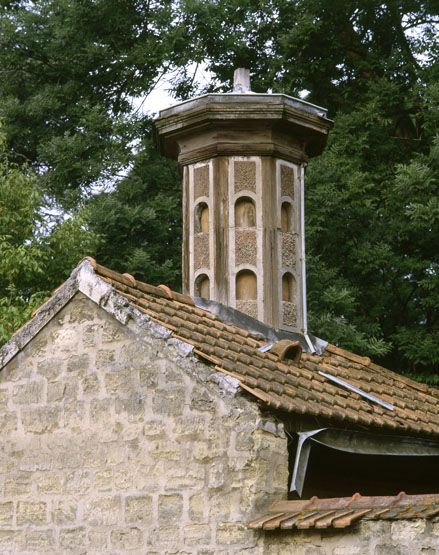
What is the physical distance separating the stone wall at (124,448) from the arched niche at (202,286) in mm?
2651

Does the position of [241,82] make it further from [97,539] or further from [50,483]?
[97,539]

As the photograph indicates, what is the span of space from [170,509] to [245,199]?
4.08 metres

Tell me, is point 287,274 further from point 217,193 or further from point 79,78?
point 79,78

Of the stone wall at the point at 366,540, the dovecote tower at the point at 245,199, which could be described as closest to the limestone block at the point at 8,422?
the stone wall at the point at 366,540

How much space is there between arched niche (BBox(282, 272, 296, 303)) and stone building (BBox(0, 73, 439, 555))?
91cm

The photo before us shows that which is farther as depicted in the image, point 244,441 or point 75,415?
point 75,415

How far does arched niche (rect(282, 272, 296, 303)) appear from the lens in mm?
10164

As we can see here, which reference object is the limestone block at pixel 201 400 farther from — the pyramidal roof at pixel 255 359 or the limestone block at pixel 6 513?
the limestone block at pixel 6 513

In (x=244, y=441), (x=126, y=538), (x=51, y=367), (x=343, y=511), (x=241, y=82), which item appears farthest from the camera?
(x=241, y=82)

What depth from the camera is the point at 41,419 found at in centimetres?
759

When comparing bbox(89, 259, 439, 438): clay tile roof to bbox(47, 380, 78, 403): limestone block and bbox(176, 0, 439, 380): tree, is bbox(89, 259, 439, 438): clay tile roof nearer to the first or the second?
bbox(47, 380, 78, 403): limestone block

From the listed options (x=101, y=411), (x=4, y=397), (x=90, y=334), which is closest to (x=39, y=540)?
(x=101, y=411)

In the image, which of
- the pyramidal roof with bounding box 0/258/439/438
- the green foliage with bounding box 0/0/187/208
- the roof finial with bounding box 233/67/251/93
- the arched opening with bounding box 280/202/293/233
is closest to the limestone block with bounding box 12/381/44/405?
the pyramidal roof with bounding box 0/258/439/438

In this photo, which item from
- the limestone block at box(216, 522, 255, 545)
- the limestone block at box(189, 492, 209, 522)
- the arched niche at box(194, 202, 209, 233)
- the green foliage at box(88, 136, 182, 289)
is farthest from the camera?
the green foliage at box(88, 136, 182, 289)
